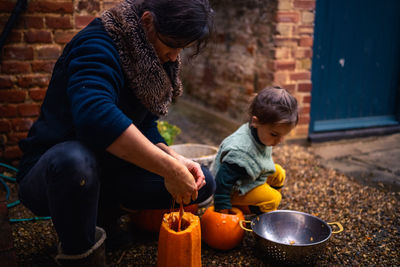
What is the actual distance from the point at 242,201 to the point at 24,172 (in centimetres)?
119

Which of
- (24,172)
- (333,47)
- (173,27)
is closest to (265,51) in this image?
(333,47)

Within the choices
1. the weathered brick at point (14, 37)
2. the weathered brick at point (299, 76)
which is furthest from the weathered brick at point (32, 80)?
the weathered brick at point (299, 76)

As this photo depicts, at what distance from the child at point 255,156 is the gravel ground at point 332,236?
0.25 metres

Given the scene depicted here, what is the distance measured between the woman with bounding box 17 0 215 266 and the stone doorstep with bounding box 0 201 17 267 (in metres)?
0.18

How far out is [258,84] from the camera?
398 centimetres

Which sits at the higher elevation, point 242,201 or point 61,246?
point 61,246

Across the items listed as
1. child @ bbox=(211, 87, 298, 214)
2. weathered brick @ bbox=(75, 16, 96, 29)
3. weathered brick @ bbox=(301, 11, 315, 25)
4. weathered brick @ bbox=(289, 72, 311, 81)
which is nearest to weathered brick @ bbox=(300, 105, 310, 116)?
weathered brick @ bbox=(289, 72, 311, 81)

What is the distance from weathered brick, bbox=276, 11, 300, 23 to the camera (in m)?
3.53

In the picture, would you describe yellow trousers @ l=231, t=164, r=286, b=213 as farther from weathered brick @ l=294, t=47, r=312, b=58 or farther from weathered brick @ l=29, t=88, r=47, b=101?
weathered brick @ l=294, t=47, r=312, b=58

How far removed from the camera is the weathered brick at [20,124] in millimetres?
2838

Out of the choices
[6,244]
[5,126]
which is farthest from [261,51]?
[6,244]

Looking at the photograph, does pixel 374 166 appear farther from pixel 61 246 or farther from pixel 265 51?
pixel 61 246

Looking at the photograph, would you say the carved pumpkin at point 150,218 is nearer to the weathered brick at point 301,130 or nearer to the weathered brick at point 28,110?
Result: the weathered brick at point 28,110

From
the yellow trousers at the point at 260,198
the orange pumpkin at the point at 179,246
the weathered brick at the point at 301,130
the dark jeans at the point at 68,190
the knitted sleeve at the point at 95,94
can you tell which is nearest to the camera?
the knitted sleeve at the point at 95,94
